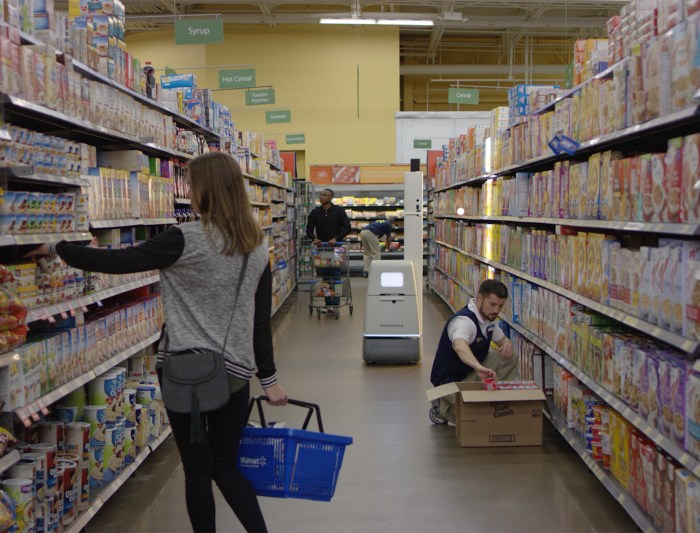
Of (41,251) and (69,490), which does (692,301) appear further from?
(69,490)

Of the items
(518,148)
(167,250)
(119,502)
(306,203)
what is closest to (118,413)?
(119,502)

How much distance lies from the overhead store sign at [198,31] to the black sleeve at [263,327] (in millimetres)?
8421

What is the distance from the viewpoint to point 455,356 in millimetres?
5387

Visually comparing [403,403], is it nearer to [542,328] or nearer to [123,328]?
[542,328]

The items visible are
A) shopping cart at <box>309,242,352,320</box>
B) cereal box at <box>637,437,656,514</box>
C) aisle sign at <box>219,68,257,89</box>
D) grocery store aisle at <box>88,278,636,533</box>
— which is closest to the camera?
cereal box at <box>637,437,656,514</box>

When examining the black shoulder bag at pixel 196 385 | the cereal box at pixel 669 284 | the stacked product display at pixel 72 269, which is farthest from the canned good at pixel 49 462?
the cereal box at pixel 669 284

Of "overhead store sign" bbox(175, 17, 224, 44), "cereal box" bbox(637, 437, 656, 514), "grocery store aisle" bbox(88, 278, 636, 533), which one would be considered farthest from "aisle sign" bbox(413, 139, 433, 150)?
"cereal box" bbox(637, 437, 656, 514)

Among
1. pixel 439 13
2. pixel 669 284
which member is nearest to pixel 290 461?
pixel 669 284

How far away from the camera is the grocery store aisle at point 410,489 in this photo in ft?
12.1

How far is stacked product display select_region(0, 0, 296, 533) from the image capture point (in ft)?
9.40

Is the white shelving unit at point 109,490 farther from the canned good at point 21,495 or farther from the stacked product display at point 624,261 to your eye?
the stacked product display at point 624,261

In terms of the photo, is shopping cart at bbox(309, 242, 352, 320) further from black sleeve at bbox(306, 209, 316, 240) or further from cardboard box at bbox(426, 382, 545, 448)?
cardboard box at bbox(426, 382, 545, 448)

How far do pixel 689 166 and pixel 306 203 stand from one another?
14.2 metres

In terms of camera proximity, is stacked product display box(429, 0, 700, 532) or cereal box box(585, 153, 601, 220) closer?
stacked product display box(429, 0, 700, 532)
